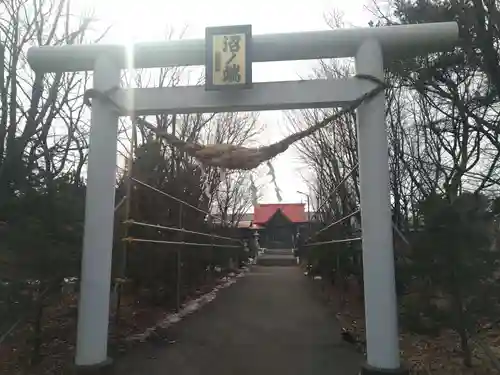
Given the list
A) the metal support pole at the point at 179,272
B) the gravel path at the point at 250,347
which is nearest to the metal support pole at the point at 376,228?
the gravel path at the point at 250,347

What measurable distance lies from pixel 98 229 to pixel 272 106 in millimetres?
1576

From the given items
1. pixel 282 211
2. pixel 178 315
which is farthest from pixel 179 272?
pixel 282 211

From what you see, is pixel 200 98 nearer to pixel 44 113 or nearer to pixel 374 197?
pixel 374 197

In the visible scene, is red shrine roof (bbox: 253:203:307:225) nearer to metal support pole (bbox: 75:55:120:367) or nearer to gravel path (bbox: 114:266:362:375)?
gravel path (bbox: 114:266:362:375)

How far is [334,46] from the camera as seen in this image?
3.38m

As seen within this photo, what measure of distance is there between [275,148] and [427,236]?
4.24 feet

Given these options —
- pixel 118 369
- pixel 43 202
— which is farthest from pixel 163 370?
pixel 43 202

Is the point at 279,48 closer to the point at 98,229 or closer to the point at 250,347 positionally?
the point at 98,229

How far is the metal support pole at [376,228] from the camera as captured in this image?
3.09 metres

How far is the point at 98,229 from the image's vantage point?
131 inches

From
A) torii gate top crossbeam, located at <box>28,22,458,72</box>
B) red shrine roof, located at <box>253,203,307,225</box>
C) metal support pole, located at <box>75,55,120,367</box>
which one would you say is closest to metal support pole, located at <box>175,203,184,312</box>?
metal support pole, located at <box>75,55,120,367</box>

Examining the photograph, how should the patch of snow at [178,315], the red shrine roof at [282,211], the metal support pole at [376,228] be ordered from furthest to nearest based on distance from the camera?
the red shrine roof at [282,211], the patch of snow at [178,315], the metal support pole at [376,228]

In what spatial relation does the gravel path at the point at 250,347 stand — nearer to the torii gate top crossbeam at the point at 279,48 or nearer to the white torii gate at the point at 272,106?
the white torii gate at the point at 272,106

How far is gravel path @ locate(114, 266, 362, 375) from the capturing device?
3.24m
